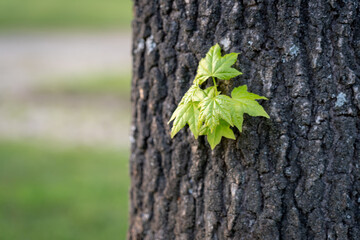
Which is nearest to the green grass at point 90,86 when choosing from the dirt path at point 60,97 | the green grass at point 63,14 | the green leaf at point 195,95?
the dirt path at point 60,97

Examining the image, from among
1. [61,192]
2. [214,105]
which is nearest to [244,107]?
[214,105]

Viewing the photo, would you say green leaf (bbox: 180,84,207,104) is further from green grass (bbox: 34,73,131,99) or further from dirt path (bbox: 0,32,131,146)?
green grass (bbox: 34,73,131,99)

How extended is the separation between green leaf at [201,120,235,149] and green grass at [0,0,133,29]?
1773 centimetres

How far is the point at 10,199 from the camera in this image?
4.20 metres

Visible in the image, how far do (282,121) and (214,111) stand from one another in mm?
312

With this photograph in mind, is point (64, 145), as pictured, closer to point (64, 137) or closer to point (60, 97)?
point (64, 137)

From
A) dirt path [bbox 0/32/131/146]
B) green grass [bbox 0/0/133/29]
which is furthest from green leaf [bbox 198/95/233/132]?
green grass [bbox 0/0/133/29]

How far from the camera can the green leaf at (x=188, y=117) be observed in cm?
159

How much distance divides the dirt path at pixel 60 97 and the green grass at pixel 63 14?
386 cm

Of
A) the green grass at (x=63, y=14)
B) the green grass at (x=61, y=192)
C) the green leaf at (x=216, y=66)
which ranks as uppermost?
the green grass at (x=63, y=14)

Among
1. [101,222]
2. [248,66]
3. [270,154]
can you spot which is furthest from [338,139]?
[101,222]

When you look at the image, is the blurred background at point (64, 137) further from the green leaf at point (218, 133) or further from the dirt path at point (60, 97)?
the green leaf at point (218, 133)

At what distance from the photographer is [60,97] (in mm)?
8469

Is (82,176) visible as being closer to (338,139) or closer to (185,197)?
(185,197)
